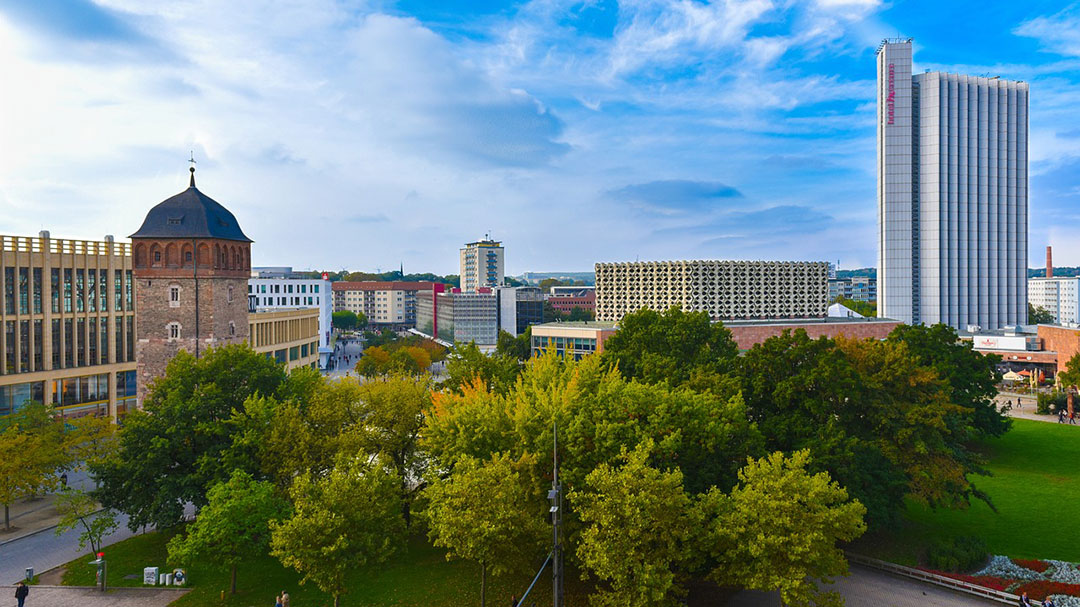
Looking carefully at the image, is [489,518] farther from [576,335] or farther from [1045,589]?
[576,335]

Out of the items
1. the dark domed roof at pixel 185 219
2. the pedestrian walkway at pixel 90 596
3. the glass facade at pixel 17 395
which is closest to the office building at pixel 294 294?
the glass facade at pixel 17 395

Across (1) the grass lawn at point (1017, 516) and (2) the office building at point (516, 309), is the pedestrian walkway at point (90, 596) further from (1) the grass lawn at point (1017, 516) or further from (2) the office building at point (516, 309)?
(2) the office building at point (516, 309)

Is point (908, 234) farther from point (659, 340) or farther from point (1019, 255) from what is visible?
point (659, 340)

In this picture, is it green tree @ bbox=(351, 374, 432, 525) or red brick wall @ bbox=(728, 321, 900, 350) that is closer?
green tree @ bbox=(351, 374, 432, 525)

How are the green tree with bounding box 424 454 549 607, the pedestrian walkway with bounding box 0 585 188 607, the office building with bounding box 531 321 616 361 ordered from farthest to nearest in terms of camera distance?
the office building with bounding box 531 321 616 361 < the pedestrian walkway with bounding box 0 585 188 607 < the green tree with bounding box 424 454 549 607

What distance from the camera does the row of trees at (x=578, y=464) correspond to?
2434 centimetres

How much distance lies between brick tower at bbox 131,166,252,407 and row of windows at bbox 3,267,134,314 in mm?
15479

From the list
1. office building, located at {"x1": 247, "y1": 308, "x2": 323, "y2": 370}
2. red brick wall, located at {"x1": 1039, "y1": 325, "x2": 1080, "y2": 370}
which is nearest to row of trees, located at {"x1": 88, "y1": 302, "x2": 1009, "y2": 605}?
office building, located at {"x1": 247, "y1": 308, "x2": 323, "y2": 370}

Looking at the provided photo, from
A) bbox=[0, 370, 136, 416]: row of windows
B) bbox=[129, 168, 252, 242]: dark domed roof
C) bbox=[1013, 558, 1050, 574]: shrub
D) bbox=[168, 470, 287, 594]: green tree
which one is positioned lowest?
bbox=[1013, 558, 1050, 574]: shrub

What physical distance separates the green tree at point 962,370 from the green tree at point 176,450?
44.5m

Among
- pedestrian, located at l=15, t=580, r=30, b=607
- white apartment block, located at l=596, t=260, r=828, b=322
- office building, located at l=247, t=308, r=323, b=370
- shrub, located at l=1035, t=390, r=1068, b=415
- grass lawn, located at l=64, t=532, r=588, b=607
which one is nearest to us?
pedestrian, located at l=15, t=580, r=30, b=607

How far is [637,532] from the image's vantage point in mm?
23297

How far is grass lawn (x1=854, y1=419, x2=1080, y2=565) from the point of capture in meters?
34.6

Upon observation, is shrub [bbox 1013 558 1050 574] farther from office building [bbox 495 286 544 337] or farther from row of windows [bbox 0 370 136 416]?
office building [bbox 495 286 544 337]
